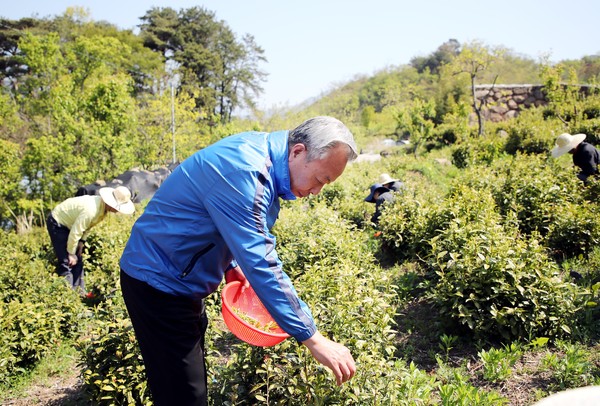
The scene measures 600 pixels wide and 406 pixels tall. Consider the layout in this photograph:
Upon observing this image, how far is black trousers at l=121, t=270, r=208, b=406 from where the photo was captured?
1739 millimetres

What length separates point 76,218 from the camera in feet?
16.1

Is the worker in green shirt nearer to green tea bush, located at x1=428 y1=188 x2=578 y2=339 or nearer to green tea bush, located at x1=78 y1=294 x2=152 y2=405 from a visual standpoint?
green tea bush, located at x1=78 y1=294 x2=152 y2=405

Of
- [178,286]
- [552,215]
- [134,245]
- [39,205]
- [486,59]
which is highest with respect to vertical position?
[486,59]

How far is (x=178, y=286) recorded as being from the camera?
171 centimetres

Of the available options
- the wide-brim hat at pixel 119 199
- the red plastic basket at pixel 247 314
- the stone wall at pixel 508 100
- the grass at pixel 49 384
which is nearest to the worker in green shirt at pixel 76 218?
the wide-brim hat at pixel 119 199

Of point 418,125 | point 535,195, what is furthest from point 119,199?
point 418,125

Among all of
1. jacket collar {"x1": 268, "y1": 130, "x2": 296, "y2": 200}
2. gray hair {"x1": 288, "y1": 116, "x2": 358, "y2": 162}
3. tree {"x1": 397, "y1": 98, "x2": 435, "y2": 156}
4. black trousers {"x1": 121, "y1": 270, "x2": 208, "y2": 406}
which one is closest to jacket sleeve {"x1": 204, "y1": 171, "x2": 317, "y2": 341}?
jacket collar {"x1": 268, "y1": 130, "x2": 296, "y2": 200}

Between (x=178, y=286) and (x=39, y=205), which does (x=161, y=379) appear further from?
(x=39, y=205)

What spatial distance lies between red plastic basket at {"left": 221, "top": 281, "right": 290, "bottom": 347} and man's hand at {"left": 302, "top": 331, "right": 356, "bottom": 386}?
0.29 meters

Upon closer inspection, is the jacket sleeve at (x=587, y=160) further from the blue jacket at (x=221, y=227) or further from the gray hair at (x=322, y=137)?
the blue jacket at (x=221, y=227)

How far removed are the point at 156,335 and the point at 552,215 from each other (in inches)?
165

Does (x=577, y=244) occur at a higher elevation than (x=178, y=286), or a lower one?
lower

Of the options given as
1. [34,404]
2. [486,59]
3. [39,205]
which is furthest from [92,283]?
[486,59]

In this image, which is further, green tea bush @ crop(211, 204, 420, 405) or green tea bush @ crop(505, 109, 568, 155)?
green tea bush @ crop(505, 109, 568, 155)
